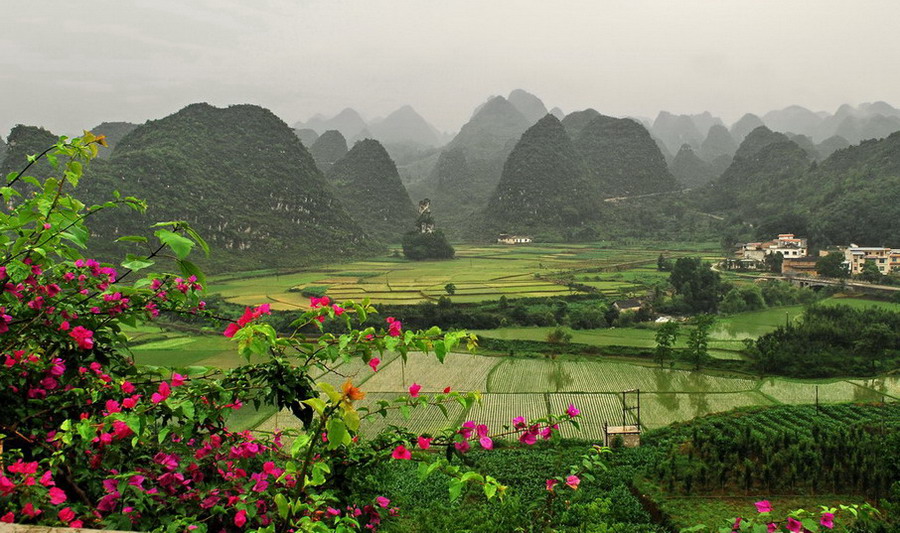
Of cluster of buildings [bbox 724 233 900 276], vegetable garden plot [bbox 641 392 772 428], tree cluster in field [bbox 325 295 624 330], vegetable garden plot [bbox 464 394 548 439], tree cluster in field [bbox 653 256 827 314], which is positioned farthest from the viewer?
cluster of buildings [bbox 724 233 900 276]

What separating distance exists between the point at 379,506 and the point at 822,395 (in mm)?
16122

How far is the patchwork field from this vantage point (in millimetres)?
25828

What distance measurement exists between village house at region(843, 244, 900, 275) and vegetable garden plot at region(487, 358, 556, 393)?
22905 mm

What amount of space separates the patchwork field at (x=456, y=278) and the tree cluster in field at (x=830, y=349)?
902cm

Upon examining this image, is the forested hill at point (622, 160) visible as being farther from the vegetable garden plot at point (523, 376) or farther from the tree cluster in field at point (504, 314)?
the vegetable garden plot at point (523, 376)

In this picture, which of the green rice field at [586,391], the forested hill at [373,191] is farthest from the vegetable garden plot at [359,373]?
the forested hill at [373,191]

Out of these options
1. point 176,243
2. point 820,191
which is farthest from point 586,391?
point 820,191

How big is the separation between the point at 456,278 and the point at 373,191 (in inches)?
1391

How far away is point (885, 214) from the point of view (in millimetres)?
34062

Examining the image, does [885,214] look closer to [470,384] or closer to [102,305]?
[470,384]

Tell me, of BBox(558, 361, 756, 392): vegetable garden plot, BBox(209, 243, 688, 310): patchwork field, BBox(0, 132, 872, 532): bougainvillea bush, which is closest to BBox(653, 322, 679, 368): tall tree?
BBox(558, 361, 756, 392): vegetable garden plot

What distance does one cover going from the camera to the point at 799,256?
33.6m

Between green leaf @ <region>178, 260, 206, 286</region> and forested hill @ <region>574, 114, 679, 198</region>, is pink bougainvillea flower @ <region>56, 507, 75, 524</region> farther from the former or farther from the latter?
forested hill @ <region>574, 114, 679, 198</region>

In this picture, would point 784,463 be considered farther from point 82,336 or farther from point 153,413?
point 82,336
